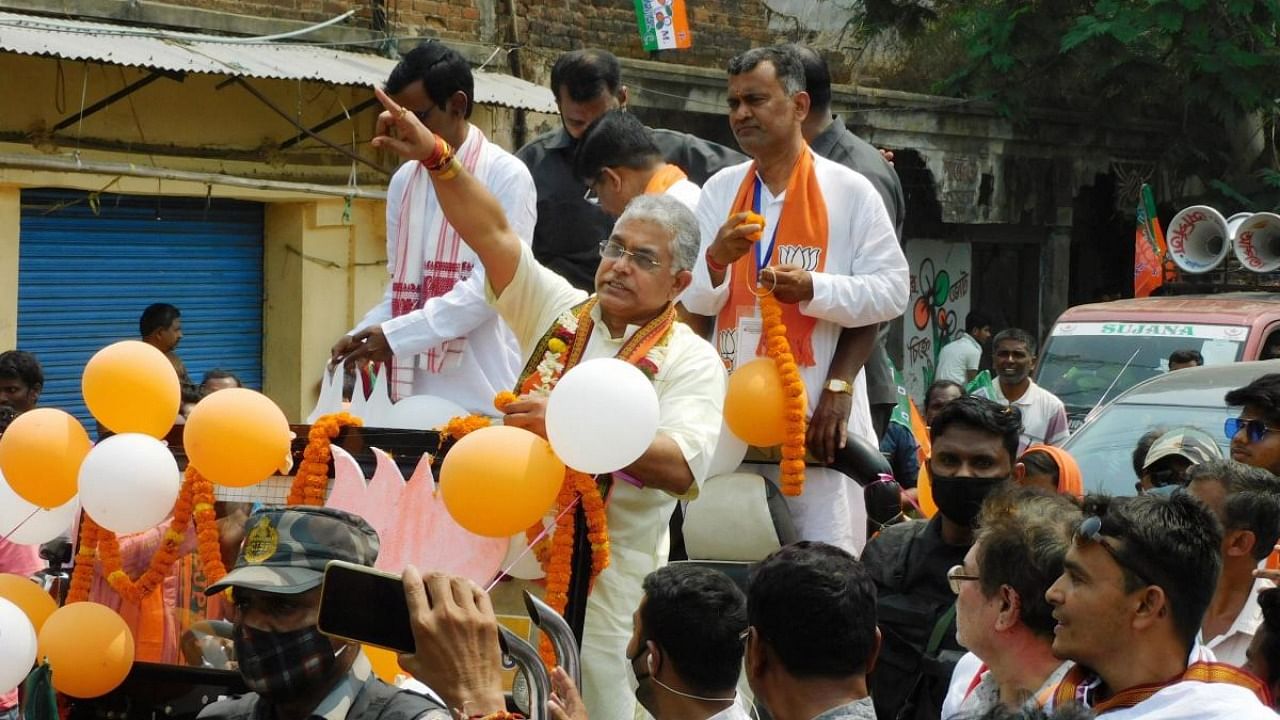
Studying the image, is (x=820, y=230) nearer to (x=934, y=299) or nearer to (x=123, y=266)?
(x=123, y=266)

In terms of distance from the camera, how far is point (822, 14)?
17.4m

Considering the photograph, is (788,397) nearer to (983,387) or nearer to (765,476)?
(765,476)

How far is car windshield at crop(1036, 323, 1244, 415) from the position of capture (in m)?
10.8

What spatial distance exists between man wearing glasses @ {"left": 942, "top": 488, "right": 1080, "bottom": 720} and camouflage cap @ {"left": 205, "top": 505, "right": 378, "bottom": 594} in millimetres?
1230

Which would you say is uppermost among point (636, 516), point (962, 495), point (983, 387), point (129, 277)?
point (962, 495)

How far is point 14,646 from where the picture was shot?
4.41 meters

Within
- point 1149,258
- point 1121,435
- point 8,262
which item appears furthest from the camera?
point 1149,258

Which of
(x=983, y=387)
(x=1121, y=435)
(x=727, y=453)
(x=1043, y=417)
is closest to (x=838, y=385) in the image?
(x=727, y=453)

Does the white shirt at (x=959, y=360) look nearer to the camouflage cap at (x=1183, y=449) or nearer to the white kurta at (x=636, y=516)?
the camouflage cap at (x=1183, y=449)

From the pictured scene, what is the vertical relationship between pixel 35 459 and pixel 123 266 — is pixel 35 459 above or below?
above

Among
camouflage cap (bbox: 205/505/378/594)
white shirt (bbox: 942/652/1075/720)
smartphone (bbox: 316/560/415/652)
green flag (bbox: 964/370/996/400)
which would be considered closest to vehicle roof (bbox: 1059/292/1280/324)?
green flag (bbox: 964/370/996/400)

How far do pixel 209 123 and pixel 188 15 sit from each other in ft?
2.62

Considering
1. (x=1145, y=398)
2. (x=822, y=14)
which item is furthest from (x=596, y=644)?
(x=822, y=14)

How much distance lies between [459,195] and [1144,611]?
7.77ft
